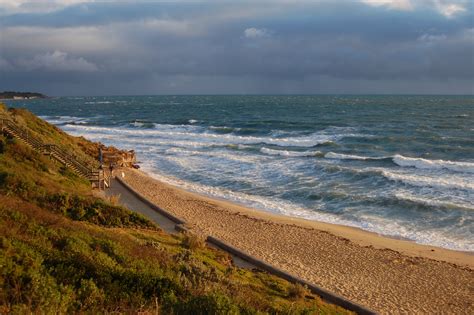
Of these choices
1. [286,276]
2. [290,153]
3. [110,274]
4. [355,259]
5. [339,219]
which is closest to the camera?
[110,274]

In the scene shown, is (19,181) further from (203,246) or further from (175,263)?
(175,263)

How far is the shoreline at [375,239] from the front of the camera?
52.0 feet

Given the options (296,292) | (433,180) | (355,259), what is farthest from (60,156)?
(433,180)

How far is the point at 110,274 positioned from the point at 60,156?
16.5 m

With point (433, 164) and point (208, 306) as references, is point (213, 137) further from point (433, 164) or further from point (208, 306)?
point (208, 306)

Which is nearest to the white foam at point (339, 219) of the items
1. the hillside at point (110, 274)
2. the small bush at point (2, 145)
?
the hillside at point (110, 274)

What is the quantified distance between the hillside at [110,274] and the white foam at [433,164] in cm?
2293

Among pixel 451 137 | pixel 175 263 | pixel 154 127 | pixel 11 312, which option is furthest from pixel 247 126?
pixel 11 312

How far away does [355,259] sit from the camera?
15.3 m

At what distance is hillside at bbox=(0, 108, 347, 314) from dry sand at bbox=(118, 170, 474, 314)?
1.99 m

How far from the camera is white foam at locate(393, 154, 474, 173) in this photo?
31531 millimetres

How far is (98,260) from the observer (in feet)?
28.6

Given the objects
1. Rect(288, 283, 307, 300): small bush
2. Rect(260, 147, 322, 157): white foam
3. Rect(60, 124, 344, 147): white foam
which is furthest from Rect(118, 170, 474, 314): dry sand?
Rect(60, 124, 344, 147): white foam

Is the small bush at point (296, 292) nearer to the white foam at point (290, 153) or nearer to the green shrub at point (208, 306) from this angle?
the green shrub at point (208, 306)
